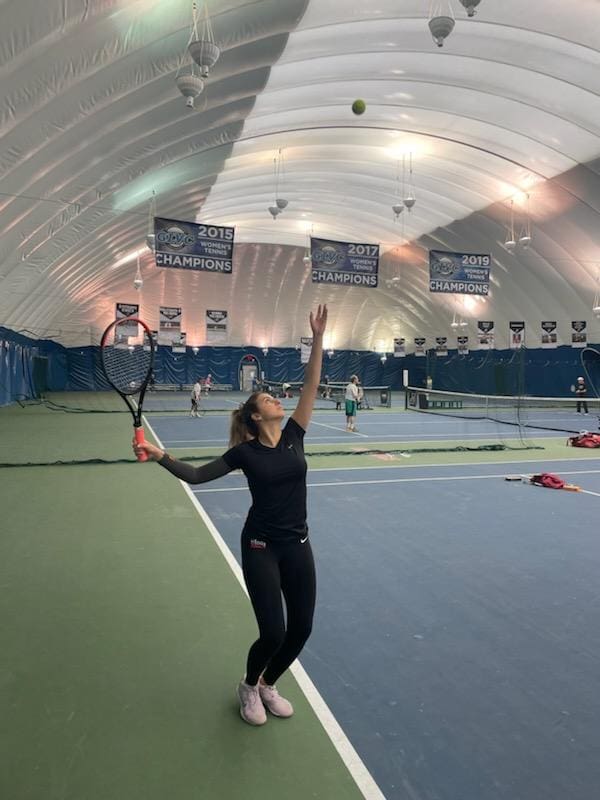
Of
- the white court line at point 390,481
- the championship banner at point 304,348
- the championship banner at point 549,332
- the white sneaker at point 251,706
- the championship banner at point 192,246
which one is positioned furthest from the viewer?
the championship banner at point 304,348

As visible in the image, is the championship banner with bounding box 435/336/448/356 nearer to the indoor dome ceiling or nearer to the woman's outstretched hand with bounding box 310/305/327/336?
the indoor dome ceiling

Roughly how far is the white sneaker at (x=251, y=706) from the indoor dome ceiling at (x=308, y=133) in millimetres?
10372

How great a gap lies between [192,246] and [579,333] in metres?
24.0

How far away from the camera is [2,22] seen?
9.17m

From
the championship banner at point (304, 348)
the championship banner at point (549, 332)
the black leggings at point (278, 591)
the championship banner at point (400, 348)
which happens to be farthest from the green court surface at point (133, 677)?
the championship banner at point (400, 348)

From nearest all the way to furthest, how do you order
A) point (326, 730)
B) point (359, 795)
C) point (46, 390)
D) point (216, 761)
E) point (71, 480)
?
point (359, 795), point (216, 761), point (326, 730), point (71, 480), point (46, 390)

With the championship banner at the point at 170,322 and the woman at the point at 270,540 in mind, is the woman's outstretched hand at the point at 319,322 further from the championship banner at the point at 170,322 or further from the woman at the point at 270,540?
the championship banner at the point at 170,322

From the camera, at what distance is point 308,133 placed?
23297 mm

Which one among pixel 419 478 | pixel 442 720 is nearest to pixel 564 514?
pixel 419 478

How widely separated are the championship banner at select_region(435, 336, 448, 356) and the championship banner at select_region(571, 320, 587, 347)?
1491 centimetres

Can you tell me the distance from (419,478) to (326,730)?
7.92 m

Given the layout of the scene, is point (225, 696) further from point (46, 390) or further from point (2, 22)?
point (46, 390)

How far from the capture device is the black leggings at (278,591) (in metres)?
3.07

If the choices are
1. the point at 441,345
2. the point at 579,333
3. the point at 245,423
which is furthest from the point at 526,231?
the point at 245,423
